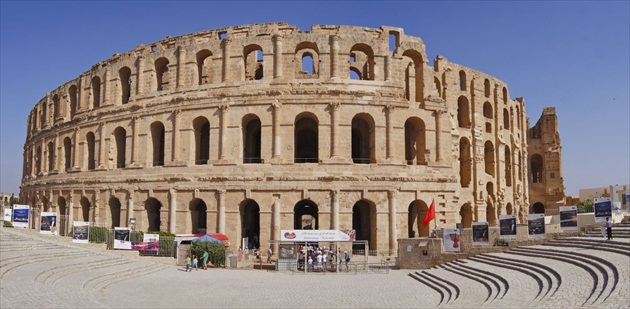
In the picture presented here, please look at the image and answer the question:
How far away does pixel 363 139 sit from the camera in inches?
1395

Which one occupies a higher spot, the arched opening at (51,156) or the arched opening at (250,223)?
the arched opening at (51,156)

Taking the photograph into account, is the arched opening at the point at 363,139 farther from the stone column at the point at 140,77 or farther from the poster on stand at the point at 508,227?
the stone column at the point at 140,77

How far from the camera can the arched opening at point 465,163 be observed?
3940 cm

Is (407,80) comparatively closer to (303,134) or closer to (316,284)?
(303,134)

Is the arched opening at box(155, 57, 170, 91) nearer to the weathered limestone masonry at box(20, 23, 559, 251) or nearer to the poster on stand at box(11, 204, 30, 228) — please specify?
the weathered limestone masonry at box(20, 23, 559, 251)

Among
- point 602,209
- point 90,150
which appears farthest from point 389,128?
point 90,150

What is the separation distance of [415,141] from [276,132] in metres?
10.1

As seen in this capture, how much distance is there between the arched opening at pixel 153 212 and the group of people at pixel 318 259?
43.7 ft

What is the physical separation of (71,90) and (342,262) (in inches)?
1207

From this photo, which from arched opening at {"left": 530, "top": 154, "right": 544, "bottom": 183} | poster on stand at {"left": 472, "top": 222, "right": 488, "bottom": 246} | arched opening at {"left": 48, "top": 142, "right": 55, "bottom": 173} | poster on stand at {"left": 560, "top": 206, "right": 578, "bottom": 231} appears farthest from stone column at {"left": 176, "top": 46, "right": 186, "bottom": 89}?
arched opening at {"left": 530, "top": 154, "right": 544, "bottom": 183}

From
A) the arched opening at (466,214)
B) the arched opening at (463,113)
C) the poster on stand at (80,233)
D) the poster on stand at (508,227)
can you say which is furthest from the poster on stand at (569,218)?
the poster on stand at (80,233)

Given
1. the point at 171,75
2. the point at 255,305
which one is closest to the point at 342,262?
the point at 255,305

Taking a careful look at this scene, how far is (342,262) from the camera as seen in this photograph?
2697cm

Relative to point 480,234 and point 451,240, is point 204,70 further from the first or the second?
point 480,234
